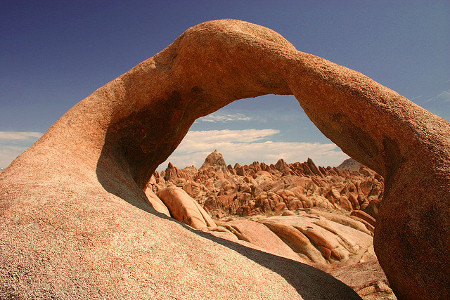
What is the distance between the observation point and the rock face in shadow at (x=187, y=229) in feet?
7.66

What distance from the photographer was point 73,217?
275cm

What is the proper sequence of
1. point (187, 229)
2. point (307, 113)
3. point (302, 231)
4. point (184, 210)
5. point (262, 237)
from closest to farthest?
point (187, 229)
point (307, 113)
point (262, 237)
point (302, 231)
point (184, 210)

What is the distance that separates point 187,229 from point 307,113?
2.54 metres

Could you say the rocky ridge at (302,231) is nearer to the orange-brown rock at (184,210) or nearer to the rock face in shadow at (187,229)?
the orange-brown rock at (184,210)

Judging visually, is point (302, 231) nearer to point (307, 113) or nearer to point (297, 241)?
point (297, 241)

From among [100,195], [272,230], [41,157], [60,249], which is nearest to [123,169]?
[41,157]

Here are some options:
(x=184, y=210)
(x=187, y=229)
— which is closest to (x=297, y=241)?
(x=184, y=210)

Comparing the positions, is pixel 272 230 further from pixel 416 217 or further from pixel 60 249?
pixel 60 249

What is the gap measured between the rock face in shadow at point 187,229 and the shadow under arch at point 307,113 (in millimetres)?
17

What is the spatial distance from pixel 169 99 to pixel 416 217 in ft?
15.5

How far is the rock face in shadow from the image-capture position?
2334 millimetres

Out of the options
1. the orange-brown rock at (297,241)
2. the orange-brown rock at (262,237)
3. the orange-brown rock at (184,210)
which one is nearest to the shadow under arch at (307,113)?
the orange-brown rock at (184,210)

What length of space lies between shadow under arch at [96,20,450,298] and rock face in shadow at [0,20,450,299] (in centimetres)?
2

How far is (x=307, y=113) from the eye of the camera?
4434mm
